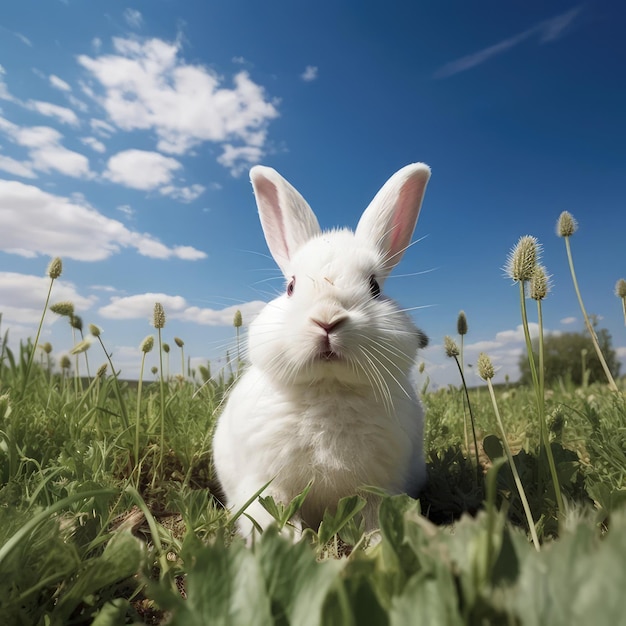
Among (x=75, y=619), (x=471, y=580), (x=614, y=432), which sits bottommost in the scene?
(x=75, y=619)

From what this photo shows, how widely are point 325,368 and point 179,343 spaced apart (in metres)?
3.30

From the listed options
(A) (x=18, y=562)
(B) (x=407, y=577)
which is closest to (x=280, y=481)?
(A) (x=18, y=562)

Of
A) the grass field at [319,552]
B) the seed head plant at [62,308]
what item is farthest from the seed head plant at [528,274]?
the seed head plant at [62,308]

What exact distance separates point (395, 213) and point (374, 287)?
79 cm

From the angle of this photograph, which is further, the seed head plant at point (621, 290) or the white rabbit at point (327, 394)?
the seed head plant at point (621, 290)

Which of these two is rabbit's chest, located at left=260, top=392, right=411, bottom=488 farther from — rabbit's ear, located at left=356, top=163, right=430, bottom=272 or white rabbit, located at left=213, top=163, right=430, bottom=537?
rabbit's ear, located at left=356, top=163, right=430, bottom=272

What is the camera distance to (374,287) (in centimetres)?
334

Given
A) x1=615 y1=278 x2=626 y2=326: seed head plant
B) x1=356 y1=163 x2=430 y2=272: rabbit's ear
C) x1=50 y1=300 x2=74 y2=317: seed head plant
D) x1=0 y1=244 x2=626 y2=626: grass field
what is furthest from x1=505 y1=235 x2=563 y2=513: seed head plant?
x1=50 y1=300 x2=74 y2=317: seed head plant

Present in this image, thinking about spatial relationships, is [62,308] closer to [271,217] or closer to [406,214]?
[271,217]

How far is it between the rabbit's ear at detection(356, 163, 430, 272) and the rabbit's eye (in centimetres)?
31

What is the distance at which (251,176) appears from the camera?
4.06m

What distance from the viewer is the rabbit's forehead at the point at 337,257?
3.17 m

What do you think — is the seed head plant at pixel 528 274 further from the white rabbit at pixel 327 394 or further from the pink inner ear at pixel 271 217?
the pink inner ear at pixel 271 217

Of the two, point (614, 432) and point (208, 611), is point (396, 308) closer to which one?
point (614, 432)
